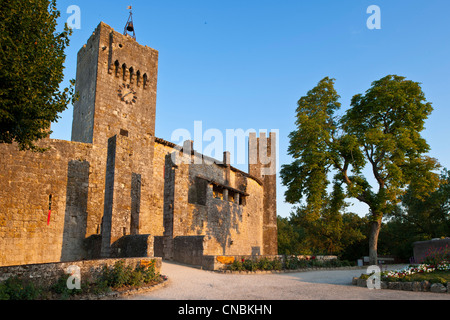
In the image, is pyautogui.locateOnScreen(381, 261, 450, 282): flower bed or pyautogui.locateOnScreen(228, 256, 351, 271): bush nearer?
pyautogui.locateOnScreen(381, 261, 450, 282): flower bed

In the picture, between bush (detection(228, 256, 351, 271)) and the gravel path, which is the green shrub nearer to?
the gravel path

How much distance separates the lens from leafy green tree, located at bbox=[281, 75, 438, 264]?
18.5 meters

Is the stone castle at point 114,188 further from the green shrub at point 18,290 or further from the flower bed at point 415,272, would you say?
the flower bed at point 415,272

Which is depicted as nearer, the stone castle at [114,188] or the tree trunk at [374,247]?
the stone castle at [114,188]

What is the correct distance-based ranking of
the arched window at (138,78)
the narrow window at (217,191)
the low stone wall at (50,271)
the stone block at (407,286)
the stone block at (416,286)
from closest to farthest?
1. the low stone wall at (50,271)
2. the stone block at (416,286)
3. the stone block at (407,286)
4. the arched window at (138,78)
5. the narrow window at (217,191)

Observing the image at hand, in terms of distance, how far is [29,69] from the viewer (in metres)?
10.1

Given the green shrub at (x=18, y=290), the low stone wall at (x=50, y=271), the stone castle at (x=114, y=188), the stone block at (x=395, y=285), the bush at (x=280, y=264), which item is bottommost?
the bush at (x=280, y=264)

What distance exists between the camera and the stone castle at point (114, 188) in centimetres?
1505

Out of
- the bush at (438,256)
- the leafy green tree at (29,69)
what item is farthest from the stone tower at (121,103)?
the bush at (438,256)

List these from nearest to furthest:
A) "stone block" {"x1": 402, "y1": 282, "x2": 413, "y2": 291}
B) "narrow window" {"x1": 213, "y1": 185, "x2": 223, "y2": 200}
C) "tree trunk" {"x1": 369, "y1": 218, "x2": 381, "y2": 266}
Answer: "stone block" {"x1": 402, "y1": 282, "x2": 413, "y2": 291}
"tree trunk" {"x1": 369, "y1": 218, "x2": 381, "y2": 266}
"narrow window" {"x1": 213, "y1": 185, "x2": 223, "y2": 200}

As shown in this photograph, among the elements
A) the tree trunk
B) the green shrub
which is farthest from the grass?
the tree trunk

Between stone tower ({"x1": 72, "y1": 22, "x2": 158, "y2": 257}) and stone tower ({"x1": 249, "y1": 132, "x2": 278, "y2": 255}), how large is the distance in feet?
55.7

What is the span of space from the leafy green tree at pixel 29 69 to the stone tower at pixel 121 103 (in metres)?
8.16

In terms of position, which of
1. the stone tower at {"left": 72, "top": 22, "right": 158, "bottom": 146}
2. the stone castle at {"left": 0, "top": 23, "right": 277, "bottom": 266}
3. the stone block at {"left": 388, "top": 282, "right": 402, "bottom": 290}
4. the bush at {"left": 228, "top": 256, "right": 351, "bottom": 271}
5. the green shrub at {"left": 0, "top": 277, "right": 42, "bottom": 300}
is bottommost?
the bush at {"left": 228, "top": 256, "right": 351, "bottom": 271}
